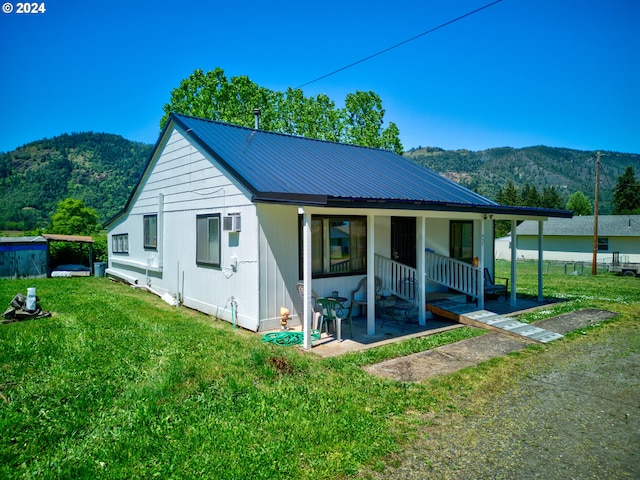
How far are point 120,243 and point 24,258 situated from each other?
18.2 ft

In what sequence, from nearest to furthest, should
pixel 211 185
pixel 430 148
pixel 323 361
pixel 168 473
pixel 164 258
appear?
1. pixel 168 473
2. pixel 323 361
3. pixel 211 185
4. pixel 164 258
5. pixel 430 148

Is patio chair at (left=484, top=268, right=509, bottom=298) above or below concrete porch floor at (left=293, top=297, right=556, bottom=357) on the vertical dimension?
above

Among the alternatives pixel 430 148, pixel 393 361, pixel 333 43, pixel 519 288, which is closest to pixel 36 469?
pixel 393 361

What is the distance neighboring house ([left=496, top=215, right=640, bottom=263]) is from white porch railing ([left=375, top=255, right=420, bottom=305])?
99.3 ft

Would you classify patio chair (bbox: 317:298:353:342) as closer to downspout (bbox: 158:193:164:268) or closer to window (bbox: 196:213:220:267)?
window (bbox: 196:213:220:267)

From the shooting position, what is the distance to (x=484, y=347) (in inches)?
291

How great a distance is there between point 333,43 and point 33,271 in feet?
53.9

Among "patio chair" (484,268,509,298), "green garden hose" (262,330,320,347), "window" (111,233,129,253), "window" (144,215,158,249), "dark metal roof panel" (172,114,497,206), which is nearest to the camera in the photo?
"green garden hose" (262,330,320,347)

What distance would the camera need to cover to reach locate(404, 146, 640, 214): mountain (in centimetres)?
11362

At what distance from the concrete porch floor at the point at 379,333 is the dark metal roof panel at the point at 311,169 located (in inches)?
104

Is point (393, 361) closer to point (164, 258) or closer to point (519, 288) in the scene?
point (164, 258)

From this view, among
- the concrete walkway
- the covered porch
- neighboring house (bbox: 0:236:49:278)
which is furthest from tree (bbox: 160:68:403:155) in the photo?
the concrete walkway

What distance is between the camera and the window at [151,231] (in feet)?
41.9

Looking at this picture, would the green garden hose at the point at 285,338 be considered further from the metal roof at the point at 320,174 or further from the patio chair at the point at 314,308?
the metal roof at the point at 320,174
